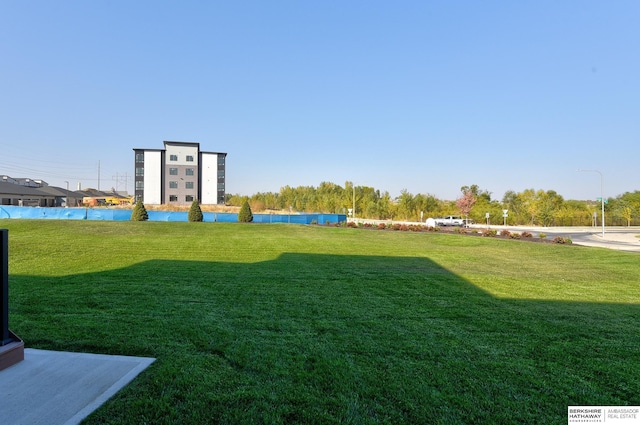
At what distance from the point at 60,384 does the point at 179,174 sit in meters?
55.8

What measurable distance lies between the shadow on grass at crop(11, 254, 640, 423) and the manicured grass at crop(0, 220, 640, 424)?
18mm

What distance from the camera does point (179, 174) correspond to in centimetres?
5434

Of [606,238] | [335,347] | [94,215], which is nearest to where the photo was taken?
[335,347]

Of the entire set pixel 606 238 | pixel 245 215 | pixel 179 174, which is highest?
pixel 179 174

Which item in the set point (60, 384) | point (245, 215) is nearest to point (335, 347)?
point (60, 384)

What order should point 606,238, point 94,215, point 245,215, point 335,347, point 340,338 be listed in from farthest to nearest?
point 94,215 < point 245,215 < point 606,238 < point 340,338 < point 335,347

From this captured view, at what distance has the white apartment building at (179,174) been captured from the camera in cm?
5303

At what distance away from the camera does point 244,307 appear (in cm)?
552

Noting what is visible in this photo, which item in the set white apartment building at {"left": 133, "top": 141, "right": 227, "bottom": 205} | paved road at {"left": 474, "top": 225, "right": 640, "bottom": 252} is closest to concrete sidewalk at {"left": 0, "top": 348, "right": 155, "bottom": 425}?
paved road at {"left": 474, "top": 225, "right": 640, "bottom": 252}

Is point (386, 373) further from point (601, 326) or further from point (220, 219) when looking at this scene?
point (220, 219)

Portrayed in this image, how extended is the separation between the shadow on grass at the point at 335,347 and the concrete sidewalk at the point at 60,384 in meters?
0.18

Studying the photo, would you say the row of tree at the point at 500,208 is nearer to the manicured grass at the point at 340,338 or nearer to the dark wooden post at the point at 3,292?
the manicured grass at the point at 340,338

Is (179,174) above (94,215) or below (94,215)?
above

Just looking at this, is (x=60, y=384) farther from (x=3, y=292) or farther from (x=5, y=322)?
(x=3, y=292)
